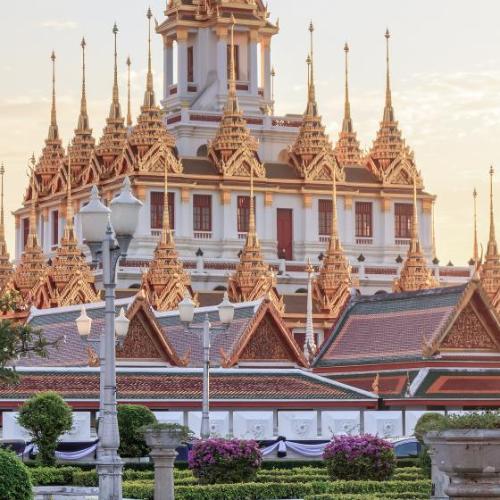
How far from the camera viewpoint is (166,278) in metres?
79.1

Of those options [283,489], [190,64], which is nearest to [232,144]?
[190,64]

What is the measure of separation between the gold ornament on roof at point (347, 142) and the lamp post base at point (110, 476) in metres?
71.0

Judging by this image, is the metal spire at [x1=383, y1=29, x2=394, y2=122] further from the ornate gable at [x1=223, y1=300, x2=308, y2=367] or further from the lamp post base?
the lamp post base

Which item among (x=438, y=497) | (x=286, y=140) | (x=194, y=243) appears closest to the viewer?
(x=438, y=497)

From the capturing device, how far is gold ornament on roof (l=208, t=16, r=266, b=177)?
86938mm

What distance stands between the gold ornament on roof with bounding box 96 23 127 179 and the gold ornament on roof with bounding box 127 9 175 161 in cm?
249

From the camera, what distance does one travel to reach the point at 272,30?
312ft

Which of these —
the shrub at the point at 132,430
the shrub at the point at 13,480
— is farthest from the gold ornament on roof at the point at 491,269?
the shrub at the point at 13,480

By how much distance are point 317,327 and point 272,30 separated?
757 inches

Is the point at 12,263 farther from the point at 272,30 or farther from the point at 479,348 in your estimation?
the point at 479,348

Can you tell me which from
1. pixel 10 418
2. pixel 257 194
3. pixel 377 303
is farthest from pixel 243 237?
pixel 10 418

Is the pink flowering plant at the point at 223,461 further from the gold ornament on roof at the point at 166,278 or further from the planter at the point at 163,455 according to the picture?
the gold ornament on roof at the point at 166,278

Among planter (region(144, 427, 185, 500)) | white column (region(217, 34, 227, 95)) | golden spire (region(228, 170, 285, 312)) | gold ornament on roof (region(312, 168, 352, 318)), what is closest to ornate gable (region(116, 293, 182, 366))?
planter (region(144, 427, 185, 500))

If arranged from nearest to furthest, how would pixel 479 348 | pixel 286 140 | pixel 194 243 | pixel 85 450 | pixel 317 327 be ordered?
pixel 85 450, pixel 479 348, pixel 317 327, pixel 194 243, pixel 286 140
